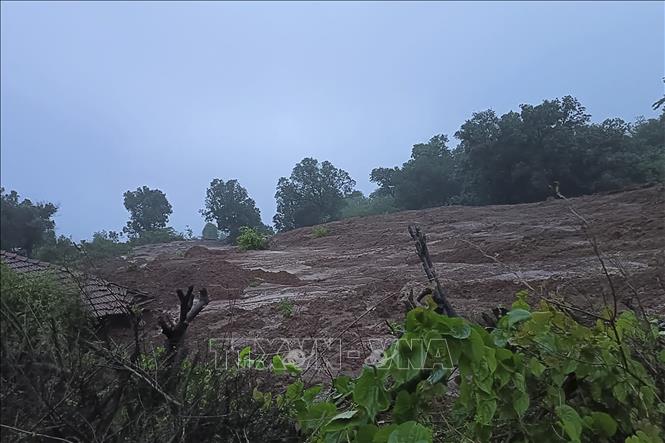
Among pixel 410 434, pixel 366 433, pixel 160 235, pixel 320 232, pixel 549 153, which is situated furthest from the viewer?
pixel 549 153

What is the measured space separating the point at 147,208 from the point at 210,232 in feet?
36.3

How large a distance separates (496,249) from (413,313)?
372 inches

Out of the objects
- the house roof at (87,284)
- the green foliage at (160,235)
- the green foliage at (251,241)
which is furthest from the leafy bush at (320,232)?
the house roof at (87,284)

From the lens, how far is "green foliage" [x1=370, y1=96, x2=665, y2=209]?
1927cm

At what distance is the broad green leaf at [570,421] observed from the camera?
1.10m

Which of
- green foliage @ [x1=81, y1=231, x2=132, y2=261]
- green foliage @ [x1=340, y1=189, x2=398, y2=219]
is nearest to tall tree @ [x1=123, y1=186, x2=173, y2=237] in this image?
green foliage @ [x1=340, y1=189, x2=398, y2=219]

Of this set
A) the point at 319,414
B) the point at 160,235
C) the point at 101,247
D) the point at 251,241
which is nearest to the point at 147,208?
the point at 160,235

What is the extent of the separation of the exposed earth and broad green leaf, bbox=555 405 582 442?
40cm

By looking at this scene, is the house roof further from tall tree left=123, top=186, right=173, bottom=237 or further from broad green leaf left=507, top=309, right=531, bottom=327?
tall tree left=123, top=186, right=173, bottom=237

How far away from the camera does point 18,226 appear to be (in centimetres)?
196

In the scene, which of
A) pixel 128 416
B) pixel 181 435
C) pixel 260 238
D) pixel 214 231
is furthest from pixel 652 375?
pixel 214 231

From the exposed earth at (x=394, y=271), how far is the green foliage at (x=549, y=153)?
3776 millimetres

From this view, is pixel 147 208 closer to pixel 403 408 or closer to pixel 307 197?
pixel 307 197

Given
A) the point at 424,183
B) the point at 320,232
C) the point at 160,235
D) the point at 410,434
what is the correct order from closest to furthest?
the point at 410,434 < the point at 160,235 < the point at 320,232 < the point at 424,183
